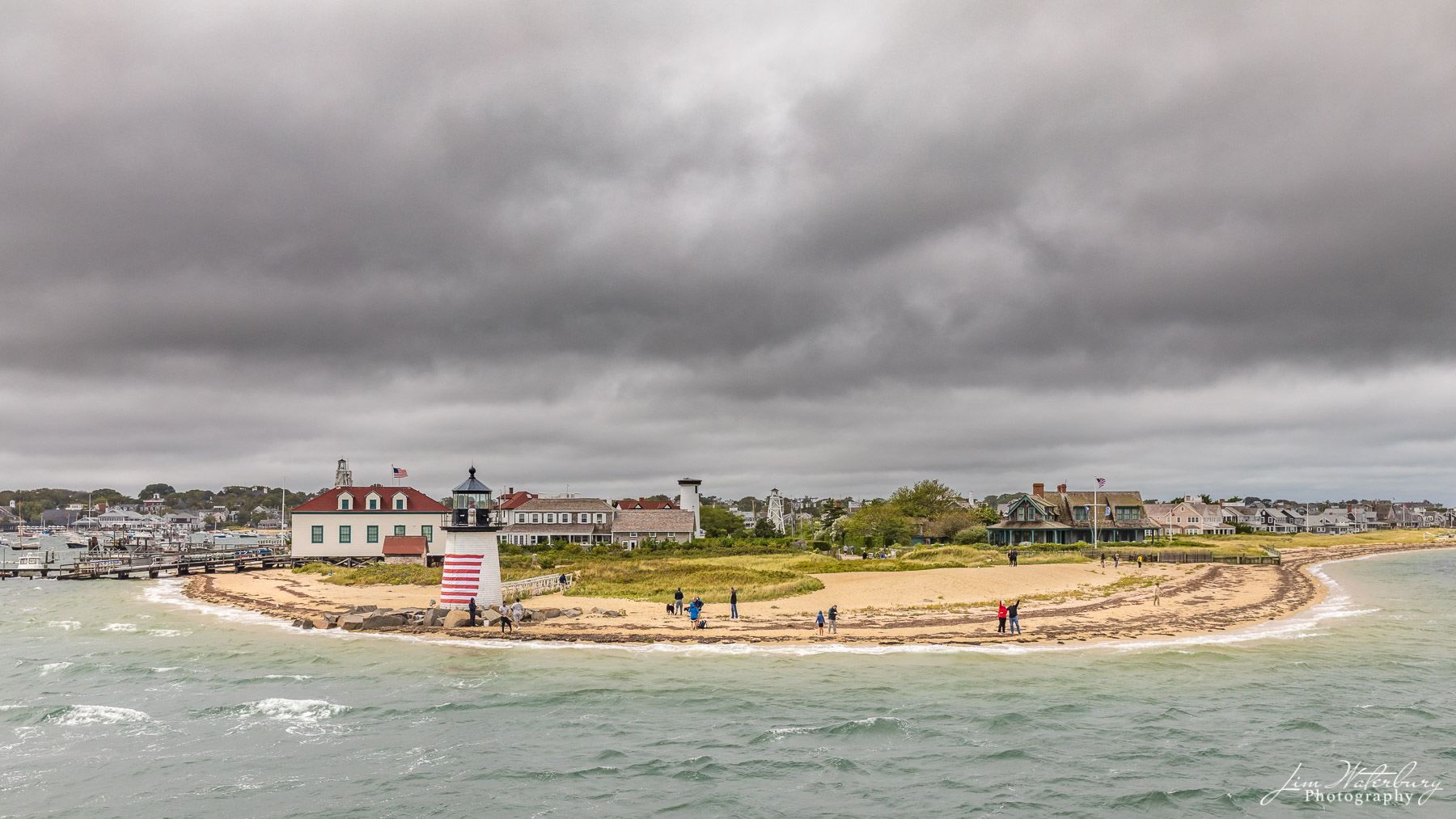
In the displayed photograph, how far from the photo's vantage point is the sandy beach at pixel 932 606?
37.0 metres

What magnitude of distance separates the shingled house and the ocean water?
5952 cm

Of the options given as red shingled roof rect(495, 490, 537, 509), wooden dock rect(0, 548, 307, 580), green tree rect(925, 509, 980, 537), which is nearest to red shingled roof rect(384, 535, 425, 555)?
wooden dock rect(0, 548, 307, 580)

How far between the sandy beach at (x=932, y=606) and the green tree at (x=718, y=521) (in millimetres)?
57105

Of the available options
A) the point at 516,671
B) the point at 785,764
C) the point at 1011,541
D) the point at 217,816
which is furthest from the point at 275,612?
the point at 1011,541

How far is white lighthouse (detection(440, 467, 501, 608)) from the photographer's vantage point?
40.2 metres

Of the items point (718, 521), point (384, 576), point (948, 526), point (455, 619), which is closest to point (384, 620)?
point (455, 619)

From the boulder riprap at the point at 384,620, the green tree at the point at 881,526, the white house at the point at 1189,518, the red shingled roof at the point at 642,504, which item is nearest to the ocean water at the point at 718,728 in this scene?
the boulder riprap at the point at 384,620

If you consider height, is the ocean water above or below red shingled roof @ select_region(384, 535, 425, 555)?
below

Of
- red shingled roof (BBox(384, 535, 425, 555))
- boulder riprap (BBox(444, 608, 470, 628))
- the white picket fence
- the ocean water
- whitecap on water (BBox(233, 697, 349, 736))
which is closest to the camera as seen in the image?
the ocean water

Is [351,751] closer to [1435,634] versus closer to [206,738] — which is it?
[206,738]

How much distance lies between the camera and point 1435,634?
126 ft

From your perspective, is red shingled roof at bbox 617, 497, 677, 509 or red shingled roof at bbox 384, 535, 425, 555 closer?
red shingled roof at bbox 384, 535, 425, 555

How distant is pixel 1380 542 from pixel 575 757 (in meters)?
170

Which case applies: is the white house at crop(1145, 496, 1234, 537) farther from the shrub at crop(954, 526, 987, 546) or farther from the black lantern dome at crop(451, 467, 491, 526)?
the black lantern dome at crop(451, 467, 491, 526)
